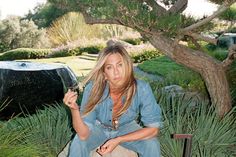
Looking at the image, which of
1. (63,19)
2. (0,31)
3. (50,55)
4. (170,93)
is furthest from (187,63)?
(0,31)

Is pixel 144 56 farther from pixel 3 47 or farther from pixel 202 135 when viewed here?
pixel 202 135

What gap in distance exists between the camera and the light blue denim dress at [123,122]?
2080mm

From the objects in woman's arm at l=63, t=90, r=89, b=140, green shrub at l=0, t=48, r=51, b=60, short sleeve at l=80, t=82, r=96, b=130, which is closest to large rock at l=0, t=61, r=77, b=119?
short sleeve at l=80, t=82, r=96, b=130

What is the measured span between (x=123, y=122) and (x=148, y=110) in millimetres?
131

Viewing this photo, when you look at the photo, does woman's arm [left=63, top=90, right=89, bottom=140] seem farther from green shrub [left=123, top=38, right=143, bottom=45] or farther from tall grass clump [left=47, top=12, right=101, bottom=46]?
green shrub [left=123, top=38, right=143, bottom=45]

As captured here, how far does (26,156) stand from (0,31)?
15.7 m

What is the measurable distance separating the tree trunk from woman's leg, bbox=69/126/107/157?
1.15m

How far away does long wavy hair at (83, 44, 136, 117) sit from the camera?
204cm

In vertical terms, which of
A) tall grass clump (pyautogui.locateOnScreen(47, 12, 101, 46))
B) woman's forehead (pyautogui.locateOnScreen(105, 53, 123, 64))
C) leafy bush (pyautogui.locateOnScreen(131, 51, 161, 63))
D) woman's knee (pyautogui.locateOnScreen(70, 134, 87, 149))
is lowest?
leafy bush (pyautogui.locateOnScreen(131, 51, 161, 63))

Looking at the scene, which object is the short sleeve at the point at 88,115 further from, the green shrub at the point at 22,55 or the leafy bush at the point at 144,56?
the green shrub at the point at 22,55

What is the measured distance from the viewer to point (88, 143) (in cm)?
208

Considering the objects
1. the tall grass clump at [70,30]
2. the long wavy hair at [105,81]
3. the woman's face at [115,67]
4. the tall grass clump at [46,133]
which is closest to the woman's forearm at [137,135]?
the long wavy hair at [105,81]

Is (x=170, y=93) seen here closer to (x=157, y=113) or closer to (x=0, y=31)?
(x=157, y=113)

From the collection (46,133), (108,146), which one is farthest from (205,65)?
(108,146)
